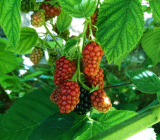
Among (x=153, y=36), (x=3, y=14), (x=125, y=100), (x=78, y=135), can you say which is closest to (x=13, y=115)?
(x=78, y=135)

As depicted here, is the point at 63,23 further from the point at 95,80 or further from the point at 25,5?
the point at 95,80

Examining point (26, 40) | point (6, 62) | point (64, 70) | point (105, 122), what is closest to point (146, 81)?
point (105, 122)

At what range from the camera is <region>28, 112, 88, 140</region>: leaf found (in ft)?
1.64

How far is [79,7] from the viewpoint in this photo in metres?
0.40

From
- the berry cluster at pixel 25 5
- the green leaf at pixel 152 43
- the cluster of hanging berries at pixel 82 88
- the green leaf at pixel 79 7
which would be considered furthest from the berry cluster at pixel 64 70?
the green leaf at pixel 152 43

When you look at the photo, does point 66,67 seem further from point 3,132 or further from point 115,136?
point 3,132

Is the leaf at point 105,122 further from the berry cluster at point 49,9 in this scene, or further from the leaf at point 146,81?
the berry cluster at point 49,9

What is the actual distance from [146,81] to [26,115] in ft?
1.39

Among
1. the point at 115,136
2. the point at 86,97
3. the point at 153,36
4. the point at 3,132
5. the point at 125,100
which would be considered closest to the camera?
the point at 115,136

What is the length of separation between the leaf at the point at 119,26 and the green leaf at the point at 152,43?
460mm

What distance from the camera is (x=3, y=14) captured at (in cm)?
37

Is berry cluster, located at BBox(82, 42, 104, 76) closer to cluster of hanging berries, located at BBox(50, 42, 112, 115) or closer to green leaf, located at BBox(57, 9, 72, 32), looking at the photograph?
cluster of hanging berries, located at BBox(50, 42, 112, 115)

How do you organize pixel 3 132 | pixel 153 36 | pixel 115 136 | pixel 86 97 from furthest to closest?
1. pixel 153 36
2. pixel 3 132
3. pixel 86 97
4. pixel 115 136

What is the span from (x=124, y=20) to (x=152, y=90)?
24 cm
